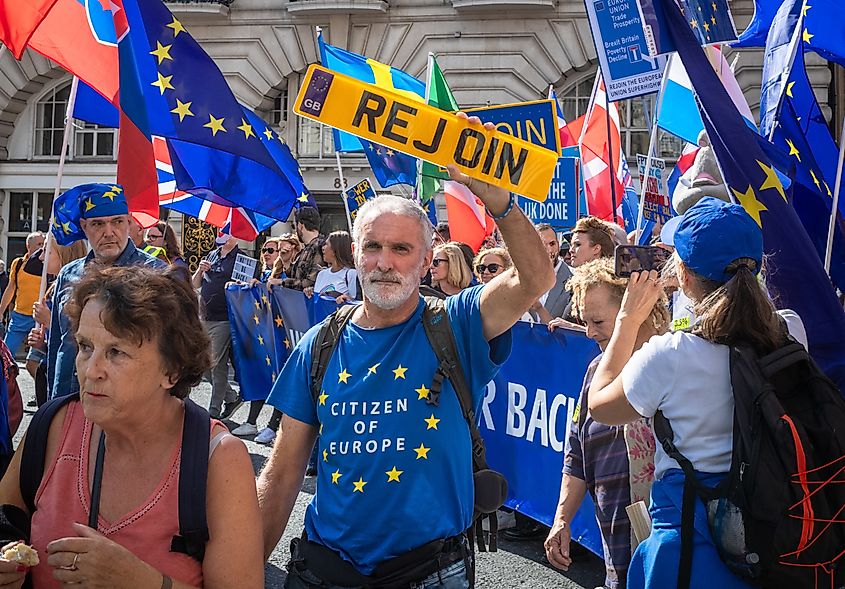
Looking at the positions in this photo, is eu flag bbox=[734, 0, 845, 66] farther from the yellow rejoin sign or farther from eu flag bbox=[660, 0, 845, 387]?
the yellow rejoin sign

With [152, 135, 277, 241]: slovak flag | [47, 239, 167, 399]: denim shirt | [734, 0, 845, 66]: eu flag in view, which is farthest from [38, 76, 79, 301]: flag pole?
[734, 0, 845, 66]: eu flag

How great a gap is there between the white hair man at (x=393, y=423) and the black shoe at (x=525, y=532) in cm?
333

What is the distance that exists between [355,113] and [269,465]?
1.06 m

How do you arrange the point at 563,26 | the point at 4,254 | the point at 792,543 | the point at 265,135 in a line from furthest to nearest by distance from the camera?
the point at 4,254
the point at 563,26
the point at 265,135
the point at 792,543

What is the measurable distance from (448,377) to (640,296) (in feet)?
2.10

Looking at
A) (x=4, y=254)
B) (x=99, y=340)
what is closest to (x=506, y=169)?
(x=99, y=340)

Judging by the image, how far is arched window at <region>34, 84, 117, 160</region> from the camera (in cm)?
Result: 2611

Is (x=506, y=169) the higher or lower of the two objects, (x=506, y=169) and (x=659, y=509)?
the higher

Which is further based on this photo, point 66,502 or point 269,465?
point 269,465

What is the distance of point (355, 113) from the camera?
267 centimetres

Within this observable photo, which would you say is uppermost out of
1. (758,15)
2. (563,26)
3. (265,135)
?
(563,26)

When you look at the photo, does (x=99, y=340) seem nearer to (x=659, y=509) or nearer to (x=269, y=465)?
(x=269, y=465)

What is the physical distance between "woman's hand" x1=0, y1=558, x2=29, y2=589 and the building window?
22.4 m

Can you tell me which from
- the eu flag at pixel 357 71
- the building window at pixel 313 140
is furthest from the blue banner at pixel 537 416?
the building window at pixel 313 140
